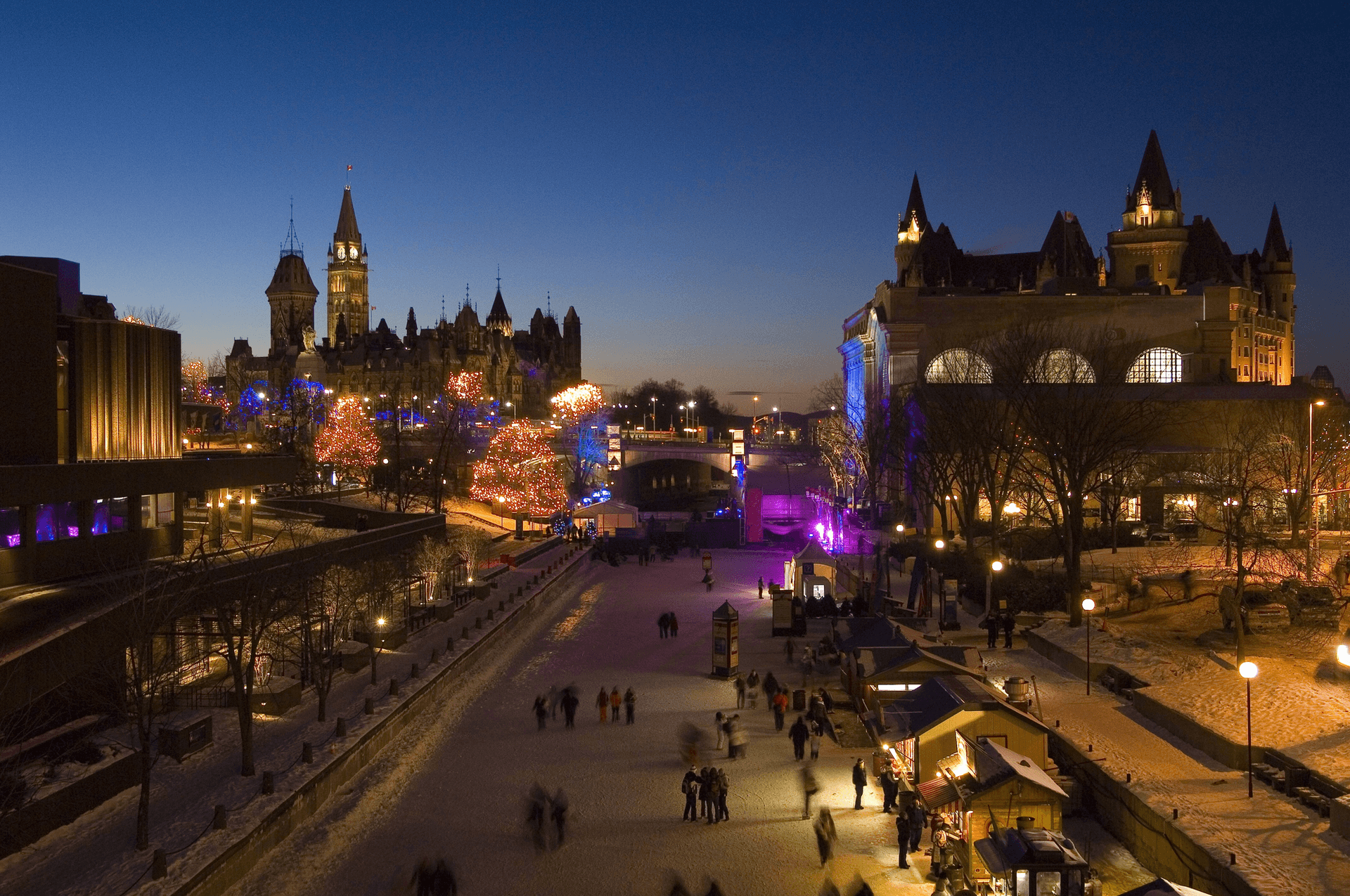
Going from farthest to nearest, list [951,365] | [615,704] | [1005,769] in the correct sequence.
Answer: [951,365]
[615,704]
[1005,769]

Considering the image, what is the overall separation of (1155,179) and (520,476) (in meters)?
57.7

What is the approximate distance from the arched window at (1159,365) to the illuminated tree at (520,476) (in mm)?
35200

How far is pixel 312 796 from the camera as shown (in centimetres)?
1501

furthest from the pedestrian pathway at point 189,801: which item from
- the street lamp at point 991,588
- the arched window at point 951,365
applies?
the arched window at point 951,365

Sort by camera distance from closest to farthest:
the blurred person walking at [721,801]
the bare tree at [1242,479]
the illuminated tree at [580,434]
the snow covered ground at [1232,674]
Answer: the blurred person walking at [721,801] < the snow covered ground at [1232,674] < the bare tree at [1242,479] < the illuminated tree at [580,434]

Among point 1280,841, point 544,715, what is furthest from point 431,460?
point 1280,841

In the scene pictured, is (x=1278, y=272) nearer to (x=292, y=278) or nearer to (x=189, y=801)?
(x=189, y=801)

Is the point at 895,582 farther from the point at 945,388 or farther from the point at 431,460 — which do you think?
the point at 431,460

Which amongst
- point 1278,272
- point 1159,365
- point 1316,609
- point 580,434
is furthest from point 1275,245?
point 1316,609

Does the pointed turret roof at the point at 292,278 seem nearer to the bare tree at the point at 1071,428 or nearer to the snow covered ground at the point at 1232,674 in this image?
the bare tree at the point at 1071,428

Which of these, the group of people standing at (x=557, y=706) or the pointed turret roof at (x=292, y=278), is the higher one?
the pointed turret roof at (x=292, y=278)

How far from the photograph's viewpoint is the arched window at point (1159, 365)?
207 ft

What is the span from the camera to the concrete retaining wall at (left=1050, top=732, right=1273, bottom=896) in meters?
11.8

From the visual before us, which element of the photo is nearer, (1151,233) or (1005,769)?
(1005,769)
